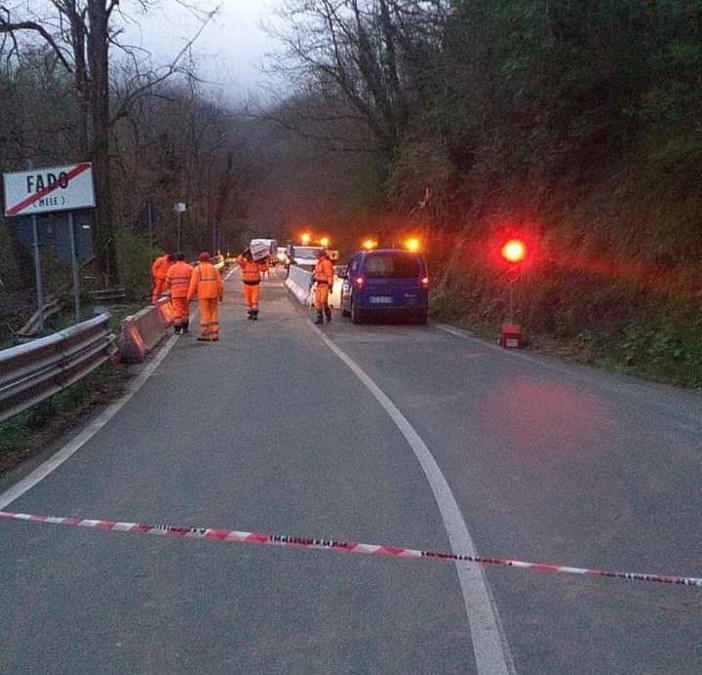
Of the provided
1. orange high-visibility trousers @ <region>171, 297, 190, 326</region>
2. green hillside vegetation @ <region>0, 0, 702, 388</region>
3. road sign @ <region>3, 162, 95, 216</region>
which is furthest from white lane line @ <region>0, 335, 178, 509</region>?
green hillside vegetation @ <region>0, 0, 702, 388</region>

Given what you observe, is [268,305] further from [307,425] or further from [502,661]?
[502,661]

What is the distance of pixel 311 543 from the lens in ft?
18.9

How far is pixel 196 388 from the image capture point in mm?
12430

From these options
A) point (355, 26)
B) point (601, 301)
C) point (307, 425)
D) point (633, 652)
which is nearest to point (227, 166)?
Answer: point (355, 26)

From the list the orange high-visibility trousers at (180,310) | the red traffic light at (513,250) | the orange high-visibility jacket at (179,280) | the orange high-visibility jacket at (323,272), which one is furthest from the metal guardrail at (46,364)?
the orange high-visibility jacket at (323,272)

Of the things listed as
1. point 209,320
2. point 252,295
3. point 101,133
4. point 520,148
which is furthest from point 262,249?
point 209,320

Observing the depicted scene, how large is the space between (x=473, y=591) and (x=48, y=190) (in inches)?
379

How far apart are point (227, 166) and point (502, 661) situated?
Answer: 263 feet

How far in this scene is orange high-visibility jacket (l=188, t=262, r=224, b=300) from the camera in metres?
18.3

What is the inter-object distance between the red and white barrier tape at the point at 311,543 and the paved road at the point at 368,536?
104mm

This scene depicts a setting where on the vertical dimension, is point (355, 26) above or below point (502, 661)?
above

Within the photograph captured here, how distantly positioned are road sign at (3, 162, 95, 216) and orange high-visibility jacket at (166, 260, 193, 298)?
6.18 meters

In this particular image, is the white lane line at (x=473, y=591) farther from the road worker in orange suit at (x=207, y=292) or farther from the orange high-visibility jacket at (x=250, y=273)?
the orange high-visibility jacket at (x=250, y=273)

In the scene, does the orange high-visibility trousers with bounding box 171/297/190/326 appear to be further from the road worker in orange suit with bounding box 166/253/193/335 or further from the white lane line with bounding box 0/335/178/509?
the white lane line with bounding box 0/335/178/509
